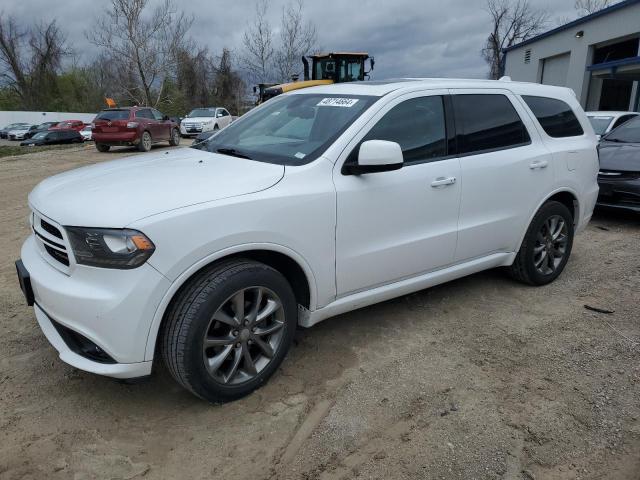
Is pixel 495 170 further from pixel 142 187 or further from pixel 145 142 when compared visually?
pixel 145 142

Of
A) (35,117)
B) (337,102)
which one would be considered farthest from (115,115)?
(35,117)

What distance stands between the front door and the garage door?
24.8m

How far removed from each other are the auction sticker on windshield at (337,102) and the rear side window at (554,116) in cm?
170

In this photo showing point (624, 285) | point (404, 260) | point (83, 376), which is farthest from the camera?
point (624, 285)

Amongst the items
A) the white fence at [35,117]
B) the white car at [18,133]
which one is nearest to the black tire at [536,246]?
the white car at [18,133]

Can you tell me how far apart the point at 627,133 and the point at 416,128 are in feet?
19.4

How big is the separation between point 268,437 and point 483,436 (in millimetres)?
1089

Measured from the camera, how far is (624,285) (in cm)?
450

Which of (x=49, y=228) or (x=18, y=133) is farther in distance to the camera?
(x=18, y=133)

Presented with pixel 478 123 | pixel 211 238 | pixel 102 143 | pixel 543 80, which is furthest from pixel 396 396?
pixel 543 80

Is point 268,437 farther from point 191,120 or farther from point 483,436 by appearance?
point 191,120

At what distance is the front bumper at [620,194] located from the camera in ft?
21.1

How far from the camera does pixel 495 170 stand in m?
3.71

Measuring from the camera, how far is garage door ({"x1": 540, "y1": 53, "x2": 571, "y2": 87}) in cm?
2531
